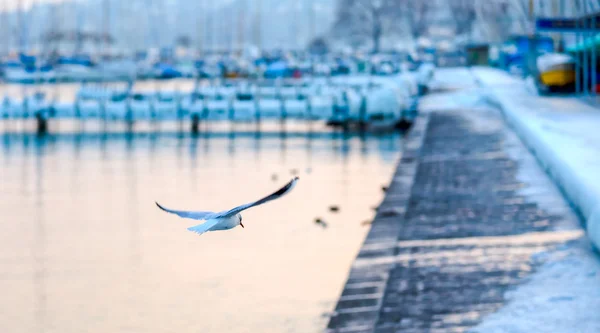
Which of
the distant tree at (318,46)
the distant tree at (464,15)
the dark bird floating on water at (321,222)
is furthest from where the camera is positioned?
the distant tree at (318,46)

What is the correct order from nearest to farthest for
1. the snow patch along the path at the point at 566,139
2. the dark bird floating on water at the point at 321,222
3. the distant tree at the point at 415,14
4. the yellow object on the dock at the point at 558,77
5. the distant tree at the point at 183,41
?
the snow patch along the path at the point at 566,139 < the dark bird floating on water at the point at 321,222 < the yellow object on the dock at the point at 558,77 < the distant tree at the point at 415,14 < the distant tree at the point at 183,41

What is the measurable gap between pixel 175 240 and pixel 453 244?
17.1 ft

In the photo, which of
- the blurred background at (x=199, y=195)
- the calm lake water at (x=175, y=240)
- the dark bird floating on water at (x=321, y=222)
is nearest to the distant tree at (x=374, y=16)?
the blurred background at (x=199, y=195)

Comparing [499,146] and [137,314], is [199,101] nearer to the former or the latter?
[499,146]

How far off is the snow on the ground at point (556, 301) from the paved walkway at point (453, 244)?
19 cm

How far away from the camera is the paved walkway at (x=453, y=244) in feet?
31.4

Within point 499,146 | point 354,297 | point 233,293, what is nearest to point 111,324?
point 233,293

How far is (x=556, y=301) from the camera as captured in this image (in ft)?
29.0

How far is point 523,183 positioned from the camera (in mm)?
15789

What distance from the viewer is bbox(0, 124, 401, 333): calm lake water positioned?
11.9 metres

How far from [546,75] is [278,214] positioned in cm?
1574

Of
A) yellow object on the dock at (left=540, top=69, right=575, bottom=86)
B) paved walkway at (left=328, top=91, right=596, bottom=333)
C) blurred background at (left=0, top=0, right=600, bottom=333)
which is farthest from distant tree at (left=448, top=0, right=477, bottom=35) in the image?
paved walkway at (left=328, top=91, right=596, bottom=333)

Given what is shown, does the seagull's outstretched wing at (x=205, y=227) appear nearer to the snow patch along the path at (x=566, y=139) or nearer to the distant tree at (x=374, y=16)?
the snow patch along the path at (x=566, y=139)

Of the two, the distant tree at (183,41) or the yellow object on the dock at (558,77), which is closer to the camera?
the yellow object on the dock at (558,77)
